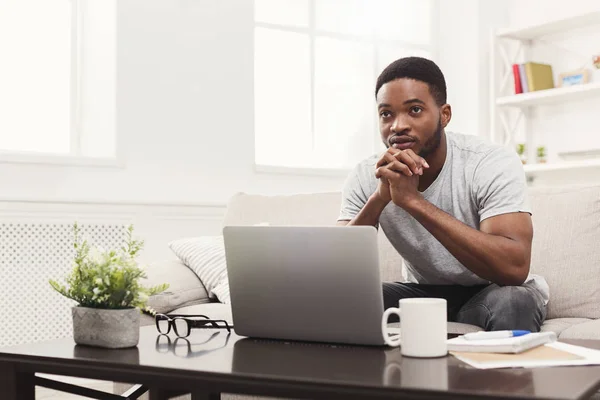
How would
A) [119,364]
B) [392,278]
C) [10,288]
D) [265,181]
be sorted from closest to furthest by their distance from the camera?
[119,364] → [392,278] → [10,288] → [265,181]

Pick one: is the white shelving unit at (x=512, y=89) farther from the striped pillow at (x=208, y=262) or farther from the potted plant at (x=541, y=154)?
the striped pillow at (x=208, y=262)

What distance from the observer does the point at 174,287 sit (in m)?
2.55

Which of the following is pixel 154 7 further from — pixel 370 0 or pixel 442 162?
pixel 442 162

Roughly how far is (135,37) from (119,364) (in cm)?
291

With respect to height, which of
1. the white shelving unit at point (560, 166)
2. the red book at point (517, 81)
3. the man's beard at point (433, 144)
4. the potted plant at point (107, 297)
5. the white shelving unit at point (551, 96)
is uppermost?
the red book at point (517, 81)

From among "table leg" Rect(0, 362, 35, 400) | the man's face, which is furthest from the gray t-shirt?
"table leg" Rect(0, 362, 35, 400)

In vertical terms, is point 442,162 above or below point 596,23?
below

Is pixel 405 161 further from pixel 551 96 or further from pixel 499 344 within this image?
pixel 551 96

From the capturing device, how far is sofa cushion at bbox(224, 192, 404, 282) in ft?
8.80

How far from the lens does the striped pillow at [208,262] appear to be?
2.57m

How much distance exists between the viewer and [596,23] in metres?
4.45

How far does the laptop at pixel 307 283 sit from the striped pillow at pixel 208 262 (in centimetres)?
110

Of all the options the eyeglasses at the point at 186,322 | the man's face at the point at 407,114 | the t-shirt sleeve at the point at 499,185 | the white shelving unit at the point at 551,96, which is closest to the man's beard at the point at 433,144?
the man's face at the point at 407,114

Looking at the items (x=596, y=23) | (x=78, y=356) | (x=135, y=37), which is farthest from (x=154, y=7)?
(x=78, y=356)
